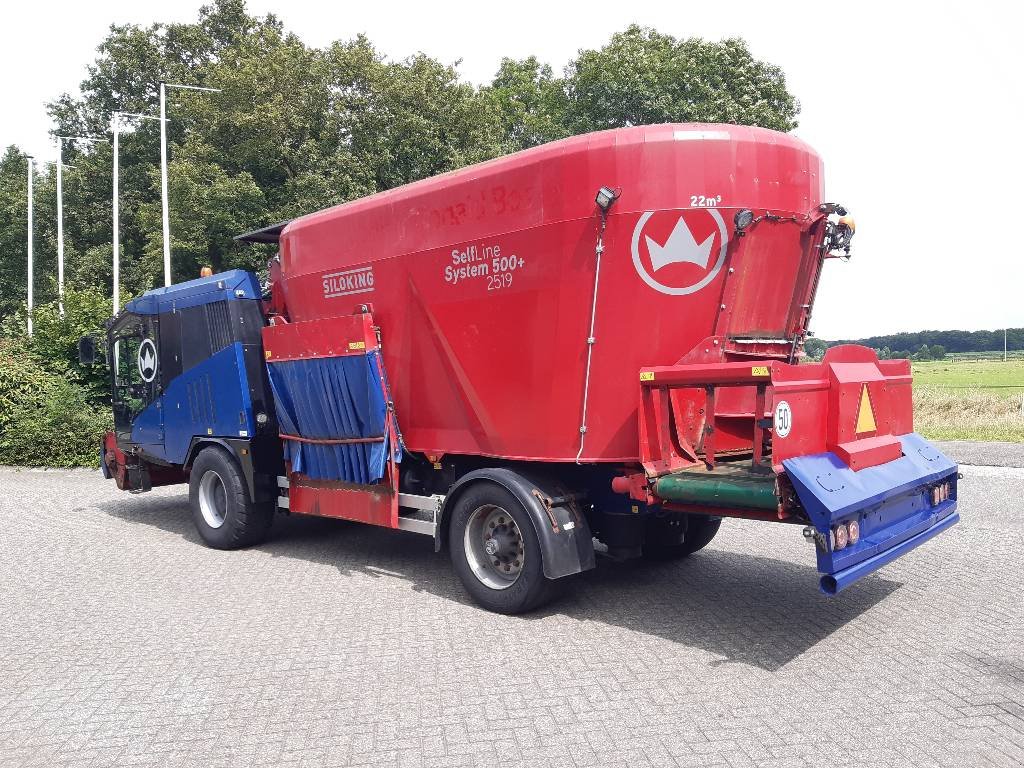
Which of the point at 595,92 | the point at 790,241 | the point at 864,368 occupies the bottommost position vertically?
the point at 864,368

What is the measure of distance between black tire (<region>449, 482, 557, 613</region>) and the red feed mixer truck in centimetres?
2

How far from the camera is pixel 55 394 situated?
15.6 metres

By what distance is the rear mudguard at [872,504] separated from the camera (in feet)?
14.7

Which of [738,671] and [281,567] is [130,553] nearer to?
[281,567]

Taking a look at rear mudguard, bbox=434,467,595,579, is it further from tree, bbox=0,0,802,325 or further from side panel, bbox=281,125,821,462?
tree, bbox=0,0,802,325

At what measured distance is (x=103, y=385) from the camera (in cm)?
1630

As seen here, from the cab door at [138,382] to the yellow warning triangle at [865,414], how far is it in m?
7.37

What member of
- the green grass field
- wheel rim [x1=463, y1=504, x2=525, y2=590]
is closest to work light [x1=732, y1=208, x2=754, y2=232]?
wheel rim [x1=463, y1=504, x2=525, y2=590]

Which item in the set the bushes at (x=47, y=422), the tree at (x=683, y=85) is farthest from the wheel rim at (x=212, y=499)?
the tree at (x=683, y=85)

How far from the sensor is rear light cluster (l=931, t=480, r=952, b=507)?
18.8 ft

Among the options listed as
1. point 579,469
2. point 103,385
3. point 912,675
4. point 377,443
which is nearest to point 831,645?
point 912,675

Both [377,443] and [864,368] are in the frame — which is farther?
[377,443]

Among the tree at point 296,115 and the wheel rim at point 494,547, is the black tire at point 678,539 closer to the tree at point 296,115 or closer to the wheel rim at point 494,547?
the wheel rim at point 494,547

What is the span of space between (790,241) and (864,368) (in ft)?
3.36
